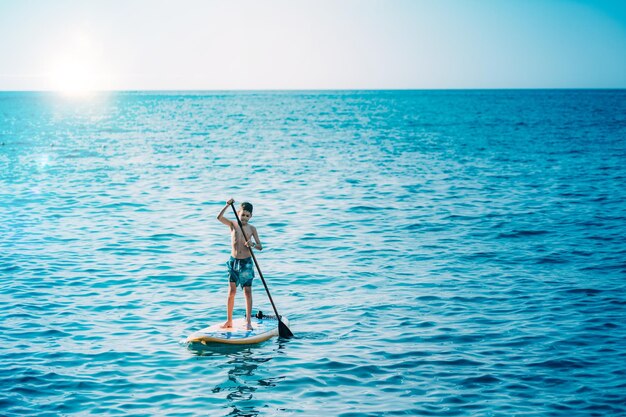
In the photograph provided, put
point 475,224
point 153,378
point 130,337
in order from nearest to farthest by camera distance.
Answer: point 153,378
point 130,337
point 475,224

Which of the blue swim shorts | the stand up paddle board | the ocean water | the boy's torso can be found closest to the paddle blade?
the stand up paddle board

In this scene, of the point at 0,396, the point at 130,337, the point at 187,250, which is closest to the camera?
the point at 0,396

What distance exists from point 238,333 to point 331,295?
3747mm

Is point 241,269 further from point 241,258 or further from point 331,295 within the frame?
point 331,295

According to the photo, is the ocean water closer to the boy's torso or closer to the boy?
the boy

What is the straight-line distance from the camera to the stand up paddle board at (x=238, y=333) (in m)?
12.4

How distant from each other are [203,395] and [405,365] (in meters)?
3.53

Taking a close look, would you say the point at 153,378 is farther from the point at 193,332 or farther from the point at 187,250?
the point at 187,250

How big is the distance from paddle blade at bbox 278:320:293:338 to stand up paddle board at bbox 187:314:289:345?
0.09 metres

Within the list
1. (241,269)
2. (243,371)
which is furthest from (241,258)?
(243,371)

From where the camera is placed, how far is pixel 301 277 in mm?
17594

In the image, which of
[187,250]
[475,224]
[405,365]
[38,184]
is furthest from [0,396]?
[38,184]

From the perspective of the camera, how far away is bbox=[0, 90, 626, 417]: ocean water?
419 inches

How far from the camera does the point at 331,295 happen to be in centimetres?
1595
